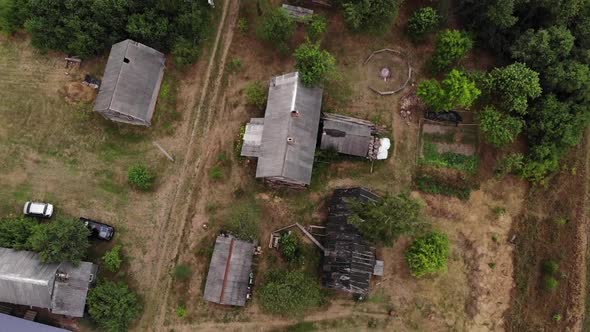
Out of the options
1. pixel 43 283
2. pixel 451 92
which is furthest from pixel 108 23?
pixel 451 92

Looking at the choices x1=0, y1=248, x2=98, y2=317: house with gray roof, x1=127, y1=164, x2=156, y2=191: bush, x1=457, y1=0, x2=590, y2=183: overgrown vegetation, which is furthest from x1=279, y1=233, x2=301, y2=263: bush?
x1=457, y1=0, x2=590, y2=183: overgrown vegetation

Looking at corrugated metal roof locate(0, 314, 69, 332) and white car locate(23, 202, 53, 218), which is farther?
white car locate(23, 202, 53, 218)

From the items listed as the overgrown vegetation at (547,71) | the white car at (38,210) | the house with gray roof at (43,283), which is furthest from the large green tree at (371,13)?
the white car at (38,210)

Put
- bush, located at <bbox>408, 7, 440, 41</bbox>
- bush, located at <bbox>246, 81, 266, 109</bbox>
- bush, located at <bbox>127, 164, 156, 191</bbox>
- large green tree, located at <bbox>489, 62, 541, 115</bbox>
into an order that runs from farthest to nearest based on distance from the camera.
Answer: bush, located at <bbox>246, 81, 266, 109</bbox>, bush, located at <bbox>408, 7, 440, 41</bbox>, bush, located at <bbox>127, 164, 156, 191</bbox>, large green tree, located at <bbox>489, 62, 541, 115</bbox>

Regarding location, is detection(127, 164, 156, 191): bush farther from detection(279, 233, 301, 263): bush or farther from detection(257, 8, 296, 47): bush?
detection(257, 8, 296, 47): bush

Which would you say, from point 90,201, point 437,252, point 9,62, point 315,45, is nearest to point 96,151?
point 90,201

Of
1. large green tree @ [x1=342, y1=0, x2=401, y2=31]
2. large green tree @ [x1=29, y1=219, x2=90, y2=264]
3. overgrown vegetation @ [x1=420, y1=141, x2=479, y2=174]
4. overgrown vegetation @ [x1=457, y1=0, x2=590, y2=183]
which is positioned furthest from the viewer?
overgrown vegetation @ [x1=420, y1=141, x2=479, y2=174]
